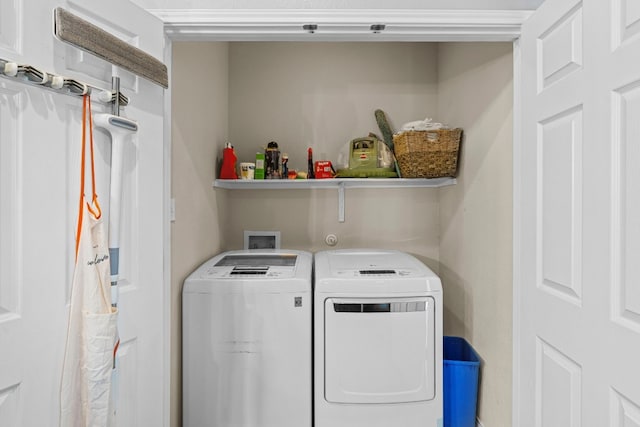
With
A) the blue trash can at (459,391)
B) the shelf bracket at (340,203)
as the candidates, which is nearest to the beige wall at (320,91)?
the shelf bracket at (340,203)

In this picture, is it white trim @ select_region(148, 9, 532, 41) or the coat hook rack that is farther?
white trim @ select_region(148, 9, 532, 41)

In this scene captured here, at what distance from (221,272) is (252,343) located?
0.38 meters

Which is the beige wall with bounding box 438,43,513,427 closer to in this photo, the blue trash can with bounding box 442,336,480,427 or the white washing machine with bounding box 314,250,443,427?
the blue trash can with bounding box 442,336,480,427

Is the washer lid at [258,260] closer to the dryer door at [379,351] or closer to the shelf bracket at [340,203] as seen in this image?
the dryer door at [379,351]

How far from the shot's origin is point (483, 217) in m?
2.17

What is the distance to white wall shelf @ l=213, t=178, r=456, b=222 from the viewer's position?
2691 millimetres

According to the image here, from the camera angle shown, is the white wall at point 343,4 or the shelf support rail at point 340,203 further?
the shelf support rail at point 340,203

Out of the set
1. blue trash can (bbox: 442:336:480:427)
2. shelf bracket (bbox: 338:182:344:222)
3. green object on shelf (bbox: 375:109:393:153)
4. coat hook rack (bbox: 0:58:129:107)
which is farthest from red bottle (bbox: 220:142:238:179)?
blue trash can (bbox: 442:336:480:427)

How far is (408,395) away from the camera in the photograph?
2023mm

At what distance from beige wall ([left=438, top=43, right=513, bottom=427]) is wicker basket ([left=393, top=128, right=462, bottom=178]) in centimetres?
7

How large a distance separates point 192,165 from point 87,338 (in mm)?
1175

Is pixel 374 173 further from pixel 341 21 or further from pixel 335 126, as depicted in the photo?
pixel 341 21

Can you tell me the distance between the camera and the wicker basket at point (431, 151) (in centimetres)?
244

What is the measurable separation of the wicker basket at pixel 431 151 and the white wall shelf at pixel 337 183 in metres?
0.12
